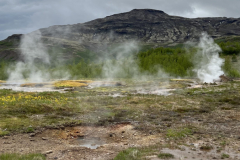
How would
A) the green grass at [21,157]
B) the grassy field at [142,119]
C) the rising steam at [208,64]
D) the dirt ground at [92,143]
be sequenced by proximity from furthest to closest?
the rising steam at [208,64] < the grassy field at [142,119] < the dirt ground at [92,143] < the green grass at [21,157]

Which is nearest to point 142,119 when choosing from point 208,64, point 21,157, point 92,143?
point 92,143

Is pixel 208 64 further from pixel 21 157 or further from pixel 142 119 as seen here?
pixel 21 157

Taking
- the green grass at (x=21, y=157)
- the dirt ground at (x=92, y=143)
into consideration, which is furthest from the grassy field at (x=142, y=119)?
the green grass at (x=21, y=157)

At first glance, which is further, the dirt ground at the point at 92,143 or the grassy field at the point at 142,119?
the grassy field at the point at 142,119

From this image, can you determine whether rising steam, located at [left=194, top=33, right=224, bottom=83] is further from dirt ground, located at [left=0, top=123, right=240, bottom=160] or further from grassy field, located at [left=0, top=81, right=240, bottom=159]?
dirt ground, located at [left=0, top=123, right=240, bottom=160]

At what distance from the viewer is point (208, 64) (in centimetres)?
8681

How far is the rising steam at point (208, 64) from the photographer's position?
244ft

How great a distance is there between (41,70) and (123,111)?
9964 centimetres

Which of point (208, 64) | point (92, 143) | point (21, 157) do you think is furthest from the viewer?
point (208, 64)

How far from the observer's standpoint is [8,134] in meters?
14.7

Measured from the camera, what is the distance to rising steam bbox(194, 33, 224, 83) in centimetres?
7431

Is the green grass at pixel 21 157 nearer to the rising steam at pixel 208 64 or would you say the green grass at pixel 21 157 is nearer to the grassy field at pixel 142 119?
the grassy field at pixel 142 119

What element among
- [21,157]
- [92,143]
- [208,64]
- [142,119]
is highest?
[208,64]

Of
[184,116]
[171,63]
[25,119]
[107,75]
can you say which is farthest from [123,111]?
[171,63]
